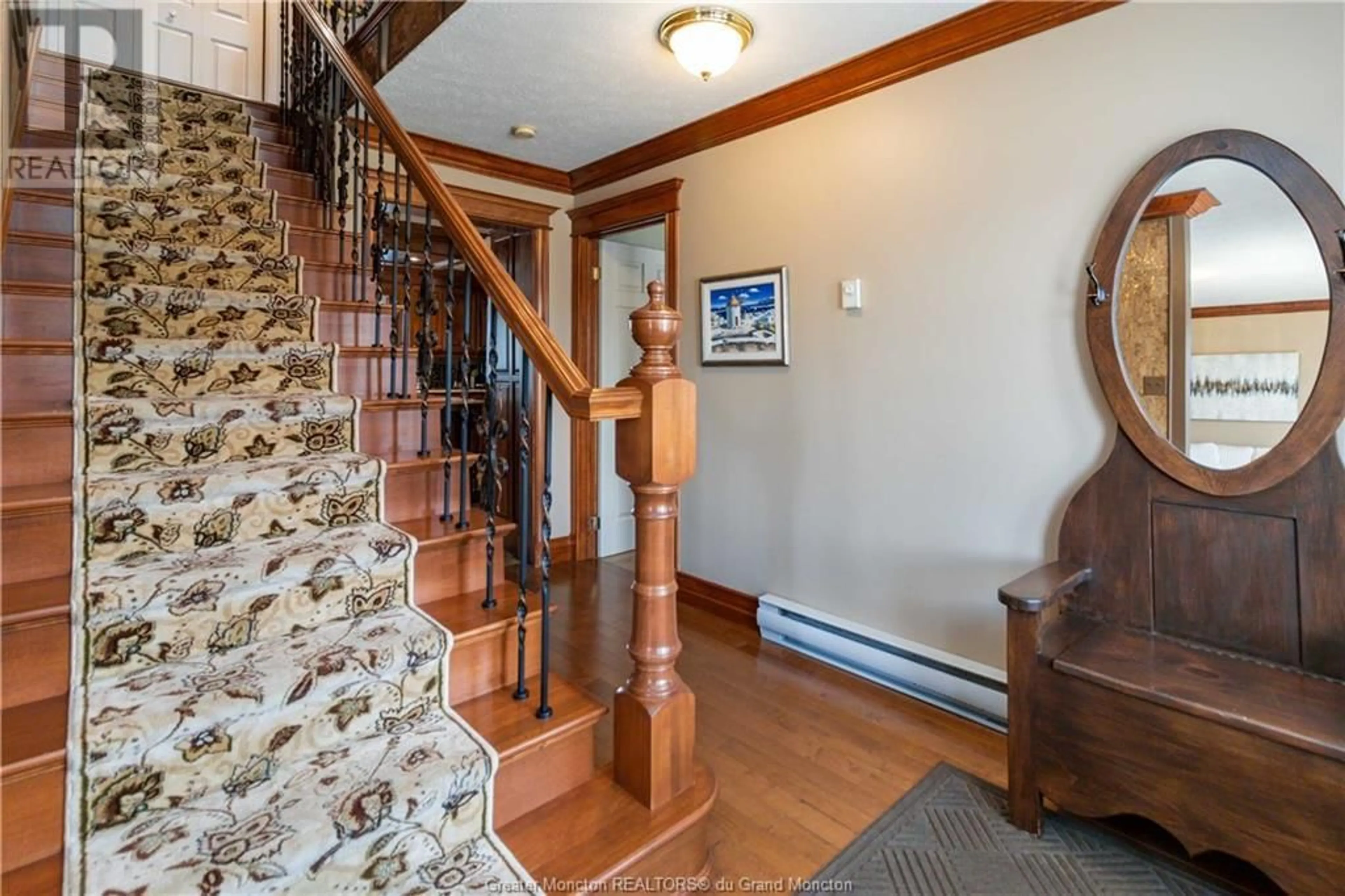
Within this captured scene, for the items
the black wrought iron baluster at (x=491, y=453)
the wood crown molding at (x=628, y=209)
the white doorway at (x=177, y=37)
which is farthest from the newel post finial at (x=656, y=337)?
the white doorway at (x=177, y=37)

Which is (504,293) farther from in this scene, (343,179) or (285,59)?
(285,59)

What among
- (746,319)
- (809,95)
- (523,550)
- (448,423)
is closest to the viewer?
(523,550)

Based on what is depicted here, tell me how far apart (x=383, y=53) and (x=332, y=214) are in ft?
2.42

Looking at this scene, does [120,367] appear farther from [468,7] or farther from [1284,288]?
[1284,288]

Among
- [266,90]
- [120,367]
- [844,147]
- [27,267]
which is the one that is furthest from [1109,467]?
[266,90]

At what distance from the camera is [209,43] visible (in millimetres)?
3783

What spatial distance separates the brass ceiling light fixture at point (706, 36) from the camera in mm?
2143

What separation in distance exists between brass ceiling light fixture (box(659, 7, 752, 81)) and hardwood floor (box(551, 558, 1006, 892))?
2.31 meters

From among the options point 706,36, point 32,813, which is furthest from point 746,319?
point 32,813

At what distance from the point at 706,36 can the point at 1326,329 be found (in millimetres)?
1969

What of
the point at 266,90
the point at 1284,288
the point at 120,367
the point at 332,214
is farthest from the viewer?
the point at 266,90

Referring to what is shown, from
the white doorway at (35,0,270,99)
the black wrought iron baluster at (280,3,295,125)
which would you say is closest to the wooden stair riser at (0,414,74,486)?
the black wrought iron baluster at (280,3,295,125)

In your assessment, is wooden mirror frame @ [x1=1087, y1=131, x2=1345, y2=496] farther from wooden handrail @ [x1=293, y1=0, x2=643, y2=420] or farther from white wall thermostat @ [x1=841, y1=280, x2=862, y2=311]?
wooden handrail @ [x1=293, y1=0, x2=643, y2=420]

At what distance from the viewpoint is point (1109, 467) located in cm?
196
